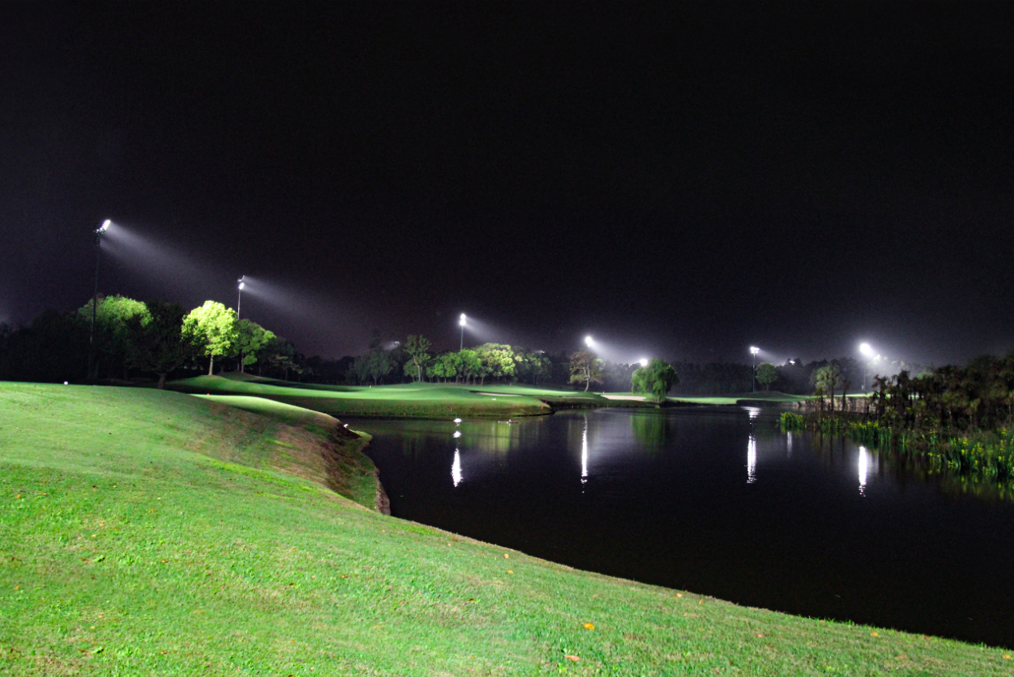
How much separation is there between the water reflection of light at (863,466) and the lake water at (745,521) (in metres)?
0.13

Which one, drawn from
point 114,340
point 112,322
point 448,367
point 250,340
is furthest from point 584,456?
point 448,367

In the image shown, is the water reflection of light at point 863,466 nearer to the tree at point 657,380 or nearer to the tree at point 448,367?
the tree at point 657,380

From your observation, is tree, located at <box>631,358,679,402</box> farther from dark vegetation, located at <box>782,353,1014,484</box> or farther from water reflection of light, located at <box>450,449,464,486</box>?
water reflection of light, located at <box>450,449,464,486</box>

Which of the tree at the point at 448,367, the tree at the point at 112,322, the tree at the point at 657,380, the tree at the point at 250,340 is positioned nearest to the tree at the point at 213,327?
the tree at the point at 112,322

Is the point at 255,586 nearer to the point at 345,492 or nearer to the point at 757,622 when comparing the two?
the point at 757,622

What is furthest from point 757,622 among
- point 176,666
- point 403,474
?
point 403,474

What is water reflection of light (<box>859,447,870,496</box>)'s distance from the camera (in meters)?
32.6

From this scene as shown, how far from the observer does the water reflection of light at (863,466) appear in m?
32.6

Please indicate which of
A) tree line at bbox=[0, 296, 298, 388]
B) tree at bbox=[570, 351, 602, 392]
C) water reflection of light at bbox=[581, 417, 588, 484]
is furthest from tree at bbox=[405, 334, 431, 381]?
water reflection of light at bbox=[581, 417, 588, 484]

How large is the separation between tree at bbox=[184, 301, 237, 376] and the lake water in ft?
177

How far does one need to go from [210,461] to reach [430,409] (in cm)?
5091

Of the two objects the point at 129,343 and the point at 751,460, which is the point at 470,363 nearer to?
the point at 129,343

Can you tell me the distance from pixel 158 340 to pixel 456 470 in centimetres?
6341

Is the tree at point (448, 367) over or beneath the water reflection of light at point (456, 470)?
over
